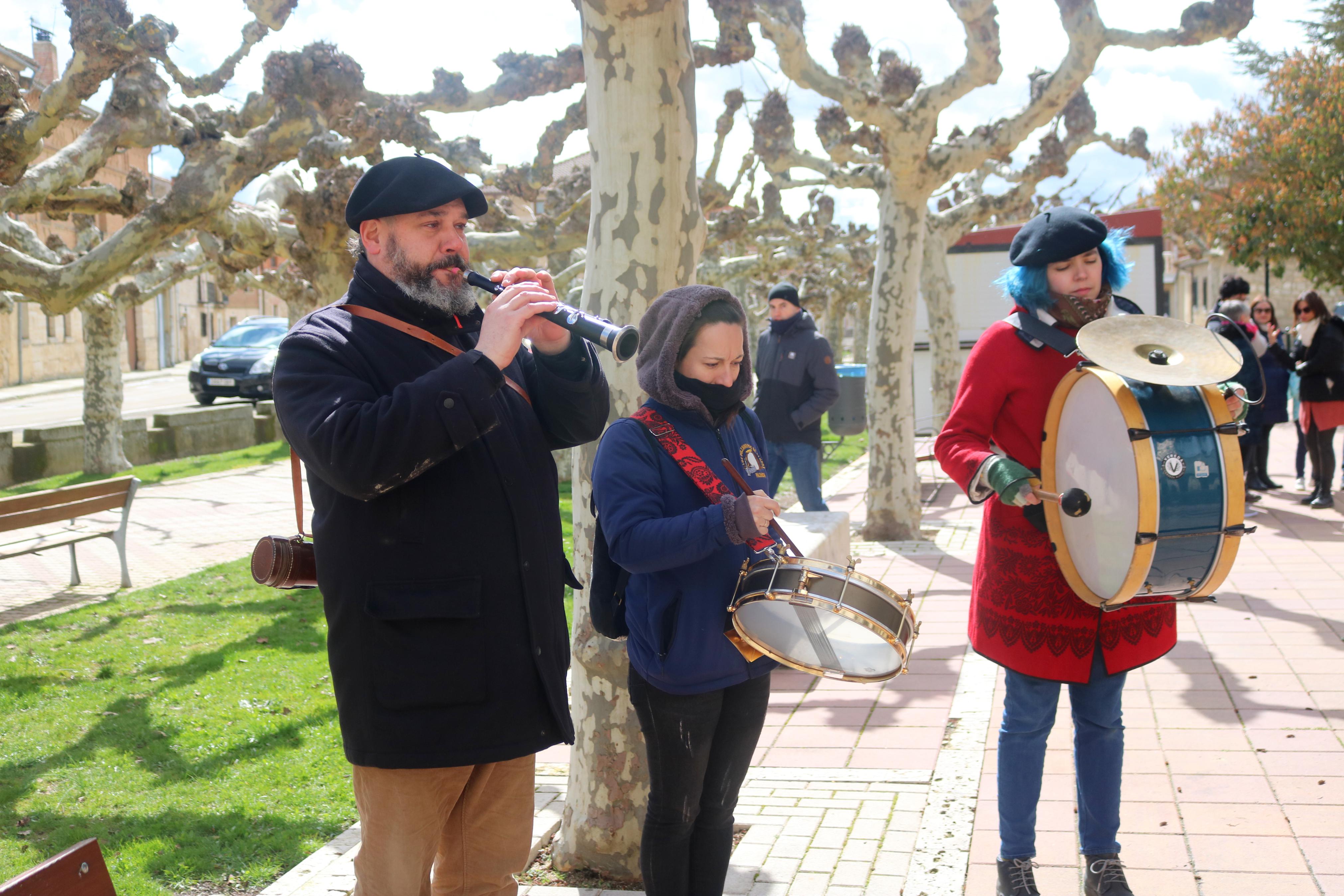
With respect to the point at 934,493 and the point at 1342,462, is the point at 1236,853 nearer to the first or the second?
the point at 934,493

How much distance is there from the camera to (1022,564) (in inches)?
127

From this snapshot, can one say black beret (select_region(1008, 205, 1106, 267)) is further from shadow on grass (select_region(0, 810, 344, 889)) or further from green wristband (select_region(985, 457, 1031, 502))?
shadow on grass (select_region(0, 810, 344, 889))

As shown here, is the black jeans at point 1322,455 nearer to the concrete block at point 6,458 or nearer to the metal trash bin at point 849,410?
the metal trash bin at point 849,410

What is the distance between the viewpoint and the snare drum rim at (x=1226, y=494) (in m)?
2.87

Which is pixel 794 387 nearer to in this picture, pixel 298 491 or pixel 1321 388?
pixel 1321 388

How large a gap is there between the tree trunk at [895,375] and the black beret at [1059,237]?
702 centimetres

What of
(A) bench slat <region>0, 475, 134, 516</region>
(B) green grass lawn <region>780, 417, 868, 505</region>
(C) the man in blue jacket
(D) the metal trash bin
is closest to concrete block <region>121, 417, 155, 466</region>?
(A) bench slat <region>0, 475, 134, 516</region>

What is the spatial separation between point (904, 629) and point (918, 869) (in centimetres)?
126

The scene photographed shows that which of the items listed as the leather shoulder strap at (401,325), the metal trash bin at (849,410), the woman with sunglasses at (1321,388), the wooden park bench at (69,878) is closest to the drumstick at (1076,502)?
the leather shoulder strap at (401,325)

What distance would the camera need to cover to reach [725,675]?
2789 millimetres

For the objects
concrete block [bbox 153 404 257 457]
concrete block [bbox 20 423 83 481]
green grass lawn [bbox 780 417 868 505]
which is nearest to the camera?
green grass lawn [bbox 780 417 868 505]

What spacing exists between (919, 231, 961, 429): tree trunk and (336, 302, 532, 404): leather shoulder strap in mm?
15556

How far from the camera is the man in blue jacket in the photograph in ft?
7.48

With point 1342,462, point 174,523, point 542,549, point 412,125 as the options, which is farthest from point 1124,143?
point 542,549
